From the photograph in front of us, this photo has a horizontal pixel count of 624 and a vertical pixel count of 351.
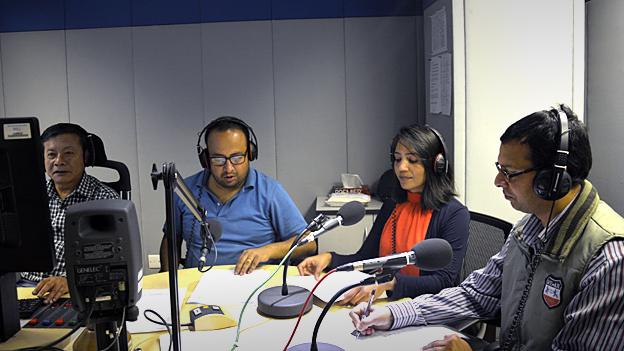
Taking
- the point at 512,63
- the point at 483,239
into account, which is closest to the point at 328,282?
the point at 483,239

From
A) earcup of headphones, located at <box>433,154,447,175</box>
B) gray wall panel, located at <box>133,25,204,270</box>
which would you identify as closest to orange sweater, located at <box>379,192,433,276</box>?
earcup of headphones, located at <box>433,154,447,175</box>

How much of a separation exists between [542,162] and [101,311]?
0.98 metres

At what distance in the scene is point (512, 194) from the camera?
1375 millimetres

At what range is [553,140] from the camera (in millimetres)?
1276

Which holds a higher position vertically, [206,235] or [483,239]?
[206,235]

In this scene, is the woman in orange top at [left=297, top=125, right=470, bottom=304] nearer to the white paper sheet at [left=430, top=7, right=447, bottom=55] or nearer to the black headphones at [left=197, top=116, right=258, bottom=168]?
the black headphones at [left=197, top=116, right=258, bottom=168]

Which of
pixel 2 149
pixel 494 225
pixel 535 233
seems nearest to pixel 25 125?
pixel 2 149

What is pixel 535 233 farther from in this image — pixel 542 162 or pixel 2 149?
pixel 2 149

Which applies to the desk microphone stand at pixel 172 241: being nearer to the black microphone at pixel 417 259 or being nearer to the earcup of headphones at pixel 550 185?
the black microphone at pixel 417 259

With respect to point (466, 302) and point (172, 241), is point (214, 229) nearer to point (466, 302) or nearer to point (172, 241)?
point (172, 241)

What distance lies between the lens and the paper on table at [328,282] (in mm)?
1722

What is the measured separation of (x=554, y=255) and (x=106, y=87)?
10.6 ft

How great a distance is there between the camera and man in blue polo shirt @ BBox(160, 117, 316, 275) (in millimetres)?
2361

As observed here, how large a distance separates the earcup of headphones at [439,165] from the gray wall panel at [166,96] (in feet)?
7.04
